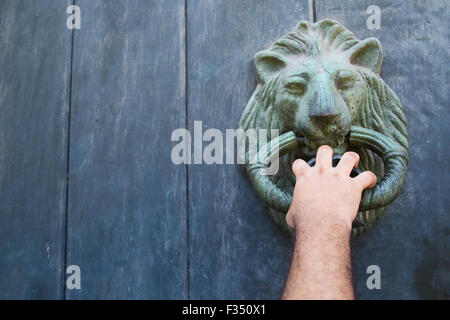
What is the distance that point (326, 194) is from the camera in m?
0.74

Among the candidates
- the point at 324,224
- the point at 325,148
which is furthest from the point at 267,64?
the point at 324,224

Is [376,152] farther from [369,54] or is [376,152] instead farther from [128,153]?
[128,153]

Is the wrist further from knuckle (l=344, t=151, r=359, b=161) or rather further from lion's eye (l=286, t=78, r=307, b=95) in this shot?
lion's eye (l=286, t=78, r=307, b=95)

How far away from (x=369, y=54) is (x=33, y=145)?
62 centimetres

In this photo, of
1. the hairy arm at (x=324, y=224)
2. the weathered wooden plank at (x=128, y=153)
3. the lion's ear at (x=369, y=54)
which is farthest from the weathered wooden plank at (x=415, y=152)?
the weathered wooden plank at (x=128, y=153)

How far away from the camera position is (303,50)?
907mm

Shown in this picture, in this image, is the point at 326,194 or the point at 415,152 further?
the point at 415,152

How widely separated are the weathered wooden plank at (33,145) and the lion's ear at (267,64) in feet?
1.17

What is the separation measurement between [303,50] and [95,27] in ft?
1.30

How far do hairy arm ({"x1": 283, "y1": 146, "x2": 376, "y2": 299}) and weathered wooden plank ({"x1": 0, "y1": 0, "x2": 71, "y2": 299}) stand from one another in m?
0.43

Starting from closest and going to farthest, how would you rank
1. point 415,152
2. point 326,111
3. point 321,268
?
point 321,268, point 326,111, point 415,152

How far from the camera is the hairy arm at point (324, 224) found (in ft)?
2.17

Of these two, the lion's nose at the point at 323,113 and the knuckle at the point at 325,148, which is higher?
the lion's nose at the point at 323,113

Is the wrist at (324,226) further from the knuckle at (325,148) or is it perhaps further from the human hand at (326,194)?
the knuckle at (325,148)
